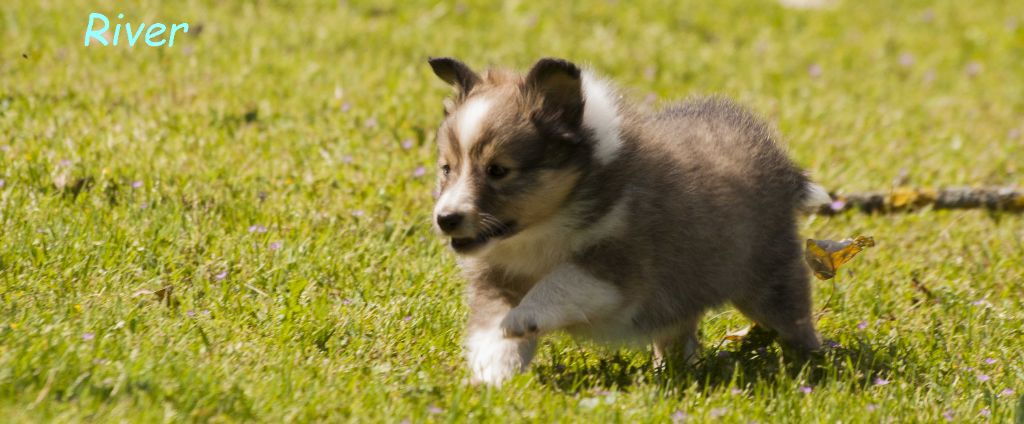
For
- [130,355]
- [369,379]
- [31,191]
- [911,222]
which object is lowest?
[911,222]

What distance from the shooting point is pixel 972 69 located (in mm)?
9984

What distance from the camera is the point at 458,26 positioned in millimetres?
9219

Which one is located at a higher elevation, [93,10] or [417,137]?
[93,10]

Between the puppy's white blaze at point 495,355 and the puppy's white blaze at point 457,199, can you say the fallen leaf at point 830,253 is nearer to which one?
the puppy's white blaze at point 495,355

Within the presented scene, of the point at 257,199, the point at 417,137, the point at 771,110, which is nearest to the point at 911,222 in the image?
the point at 771,110

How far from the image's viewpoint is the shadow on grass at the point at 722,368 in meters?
4.29

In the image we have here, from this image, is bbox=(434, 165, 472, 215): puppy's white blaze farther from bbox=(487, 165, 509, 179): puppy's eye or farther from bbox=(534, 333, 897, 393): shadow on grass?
bbox=(534, 333, 897, 393): shadow on grass

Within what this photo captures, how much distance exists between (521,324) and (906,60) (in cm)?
684

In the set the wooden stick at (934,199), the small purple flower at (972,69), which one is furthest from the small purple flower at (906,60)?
the wooden stick at (934,199)

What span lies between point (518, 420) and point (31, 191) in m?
2.64

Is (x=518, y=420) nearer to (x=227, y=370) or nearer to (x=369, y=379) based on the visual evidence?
(x=369, y=379)

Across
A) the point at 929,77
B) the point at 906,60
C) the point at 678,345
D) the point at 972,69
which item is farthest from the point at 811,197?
the point at 972,69

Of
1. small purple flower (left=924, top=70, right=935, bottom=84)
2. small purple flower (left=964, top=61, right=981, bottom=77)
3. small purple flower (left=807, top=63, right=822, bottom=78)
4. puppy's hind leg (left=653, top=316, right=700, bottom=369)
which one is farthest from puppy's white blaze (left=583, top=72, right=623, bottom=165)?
small purple flower (left=964, top=61, right=981, bottom=77)

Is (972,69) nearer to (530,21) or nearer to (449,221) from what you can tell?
(530,21)
